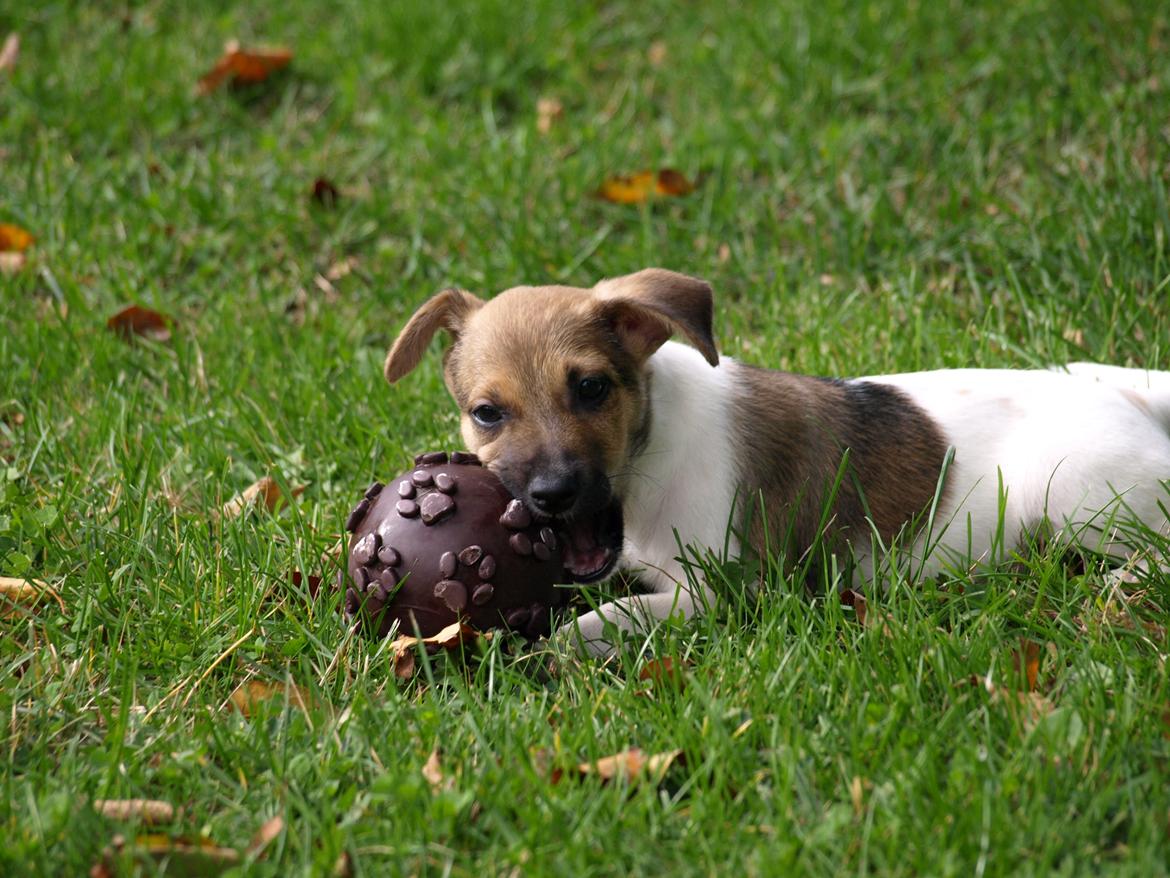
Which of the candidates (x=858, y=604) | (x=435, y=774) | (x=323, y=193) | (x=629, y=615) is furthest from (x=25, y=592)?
Answer: (x=323, y=193)

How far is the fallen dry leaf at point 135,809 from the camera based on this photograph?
10.4ft

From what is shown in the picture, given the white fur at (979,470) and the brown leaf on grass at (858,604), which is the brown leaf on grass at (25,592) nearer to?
the white fur at (979,470)

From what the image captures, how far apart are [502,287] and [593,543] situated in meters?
2.32

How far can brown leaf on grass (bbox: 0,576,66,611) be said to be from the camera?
Answer: 164 inches

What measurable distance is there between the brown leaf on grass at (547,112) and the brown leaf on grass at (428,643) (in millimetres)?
4389

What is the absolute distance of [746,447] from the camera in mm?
4293

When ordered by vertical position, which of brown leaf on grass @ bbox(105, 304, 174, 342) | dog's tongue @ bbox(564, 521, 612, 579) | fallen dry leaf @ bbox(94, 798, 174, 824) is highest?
brown leaf on grass @ bbox(105, 304, 174, 342)

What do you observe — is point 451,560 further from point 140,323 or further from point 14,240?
point 14,240

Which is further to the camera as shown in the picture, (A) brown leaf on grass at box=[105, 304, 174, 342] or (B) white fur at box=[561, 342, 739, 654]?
(A) brown leaf on grass at box=[105, 304, 174, 342]

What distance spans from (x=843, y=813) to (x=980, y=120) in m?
4.95

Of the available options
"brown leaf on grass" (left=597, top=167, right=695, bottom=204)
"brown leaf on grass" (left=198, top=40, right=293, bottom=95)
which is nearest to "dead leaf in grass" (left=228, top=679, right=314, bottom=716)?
"brown leaf on grass" (left=597, top=167, right=695, bottom=204)

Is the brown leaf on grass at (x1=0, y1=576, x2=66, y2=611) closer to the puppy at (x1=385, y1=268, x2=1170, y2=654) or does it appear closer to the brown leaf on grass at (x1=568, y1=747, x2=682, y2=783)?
the puppy at (x1=385, y1=268, x2=1170, y2=654)

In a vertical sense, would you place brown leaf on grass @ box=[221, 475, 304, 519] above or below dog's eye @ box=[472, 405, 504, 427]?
below

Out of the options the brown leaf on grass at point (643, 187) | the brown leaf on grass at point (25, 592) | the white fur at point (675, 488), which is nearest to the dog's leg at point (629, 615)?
the white fur at point (675, 488)
